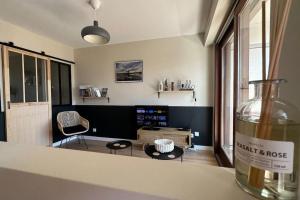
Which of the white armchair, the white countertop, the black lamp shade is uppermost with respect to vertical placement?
the black lamp shade

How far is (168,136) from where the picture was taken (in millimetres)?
3430

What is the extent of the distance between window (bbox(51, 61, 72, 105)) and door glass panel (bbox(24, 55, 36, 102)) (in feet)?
1.55

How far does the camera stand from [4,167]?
1.91 ft

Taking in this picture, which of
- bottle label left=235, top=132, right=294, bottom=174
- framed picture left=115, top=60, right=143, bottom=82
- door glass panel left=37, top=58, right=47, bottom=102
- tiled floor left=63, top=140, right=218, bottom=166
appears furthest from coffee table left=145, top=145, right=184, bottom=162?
door glass panel left=37, top=58, right=47, bottom=102

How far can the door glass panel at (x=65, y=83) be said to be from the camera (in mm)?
4236

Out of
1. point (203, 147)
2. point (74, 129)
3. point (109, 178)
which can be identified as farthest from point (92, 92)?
point (109, 178)

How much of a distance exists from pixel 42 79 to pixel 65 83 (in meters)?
0.68

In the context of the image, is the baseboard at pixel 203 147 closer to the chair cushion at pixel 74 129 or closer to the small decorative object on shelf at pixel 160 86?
the small decorative object on shelf at pixel 160 86

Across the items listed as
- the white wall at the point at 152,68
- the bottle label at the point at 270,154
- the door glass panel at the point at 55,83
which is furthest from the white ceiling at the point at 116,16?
the bottle label at the point at 270,154

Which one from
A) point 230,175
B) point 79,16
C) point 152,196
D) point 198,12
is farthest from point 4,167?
point 198,12

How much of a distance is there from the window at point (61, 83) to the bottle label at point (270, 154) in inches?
175

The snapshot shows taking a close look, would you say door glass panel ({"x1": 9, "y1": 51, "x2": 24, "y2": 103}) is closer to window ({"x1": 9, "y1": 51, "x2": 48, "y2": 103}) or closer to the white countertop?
window ({"x1": 9, "y1": 51, "x2": 48, "y2": 103})

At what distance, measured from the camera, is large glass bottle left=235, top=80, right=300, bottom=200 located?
1.13 feet

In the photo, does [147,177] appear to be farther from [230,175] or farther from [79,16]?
[79,16]
